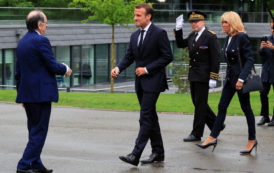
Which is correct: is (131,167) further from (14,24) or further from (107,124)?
(14,24)

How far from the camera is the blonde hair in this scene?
7684mm

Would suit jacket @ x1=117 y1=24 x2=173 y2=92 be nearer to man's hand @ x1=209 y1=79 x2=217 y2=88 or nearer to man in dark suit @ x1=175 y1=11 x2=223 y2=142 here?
man's hand @ x1=209 y1=79 x2=217 y2=88

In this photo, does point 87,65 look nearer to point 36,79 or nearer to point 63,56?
point 63,56

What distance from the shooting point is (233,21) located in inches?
A: 304

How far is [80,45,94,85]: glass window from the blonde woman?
27.8m

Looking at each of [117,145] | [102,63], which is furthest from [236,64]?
[102,63]

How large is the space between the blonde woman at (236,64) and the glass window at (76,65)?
26964 millimetres

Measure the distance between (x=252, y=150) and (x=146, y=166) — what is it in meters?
1.70

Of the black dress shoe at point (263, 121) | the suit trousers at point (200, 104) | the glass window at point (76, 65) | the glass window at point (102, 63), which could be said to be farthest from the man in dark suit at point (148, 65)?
the glass window at point (102, 63)

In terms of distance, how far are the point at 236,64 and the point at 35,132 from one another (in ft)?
9.04

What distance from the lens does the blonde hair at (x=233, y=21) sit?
7.68 meters

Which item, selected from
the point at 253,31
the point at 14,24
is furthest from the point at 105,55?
the point at 253,31

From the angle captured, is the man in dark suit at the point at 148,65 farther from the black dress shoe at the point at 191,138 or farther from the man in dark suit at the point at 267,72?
the man in dark suit at the point at 267,72

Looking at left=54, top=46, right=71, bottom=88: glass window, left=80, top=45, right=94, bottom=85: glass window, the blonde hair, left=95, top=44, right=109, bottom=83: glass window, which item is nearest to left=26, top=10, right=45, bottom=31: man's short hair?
the blonde hair
